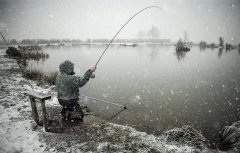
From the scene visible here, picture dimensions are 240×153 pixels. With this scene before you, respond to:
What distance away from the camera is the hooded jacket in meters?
6.06

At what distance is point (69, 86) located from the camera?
6.26m

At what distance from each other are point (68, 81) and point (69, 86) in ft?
0.74

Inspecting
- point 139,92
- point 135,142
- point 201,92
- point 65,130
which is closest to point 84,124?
point 65,130

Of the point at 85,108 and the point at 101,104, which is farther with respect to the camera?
the point at 101,104

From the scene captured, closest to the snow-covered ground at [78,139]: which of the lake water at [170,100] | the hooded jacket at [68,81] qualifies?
the hooded jacket at [68,81]

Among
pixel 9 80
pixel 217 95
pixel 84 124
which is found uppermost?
pixel 9 80

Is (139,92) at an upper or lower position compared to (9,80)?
lower

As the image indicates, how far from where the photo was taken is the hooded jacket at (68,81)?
19.9 feet

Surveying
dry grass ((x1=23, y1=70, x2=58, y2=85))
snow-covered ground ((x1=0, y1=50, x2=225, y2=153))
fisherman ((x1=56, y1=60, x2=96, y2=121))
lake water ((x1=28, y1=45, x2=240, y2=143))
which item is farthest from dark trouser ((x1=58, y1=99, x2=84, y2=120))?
dry grass ((x1=23, y1=70, x2=58, y2=85))

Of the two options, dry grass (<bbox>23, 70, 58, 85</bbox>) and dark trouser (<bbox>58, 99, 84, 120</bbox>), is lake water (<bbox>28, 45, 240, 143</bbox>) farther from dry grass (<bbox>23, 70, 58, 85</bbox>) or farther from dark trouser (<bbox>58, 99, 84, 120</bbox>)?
dry grass (<bbox>23, 70, 58, 85</bbox>)

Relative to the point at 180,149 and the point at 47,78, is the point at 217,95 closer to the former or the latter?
the point at 180,149

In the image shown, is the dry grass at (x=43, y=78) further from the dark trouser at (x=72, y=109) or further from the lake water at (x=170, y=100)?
the dark trouser at (x=72, y=109)

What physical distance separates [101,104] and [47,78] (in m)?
5.57

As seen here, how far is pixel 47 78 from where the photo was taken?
44.3 ft
